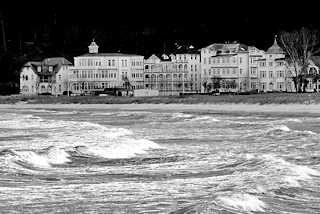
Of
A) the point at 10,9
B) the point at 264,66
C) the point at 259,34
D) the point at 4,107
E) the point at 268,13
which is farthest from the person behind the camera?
the point at 10,9

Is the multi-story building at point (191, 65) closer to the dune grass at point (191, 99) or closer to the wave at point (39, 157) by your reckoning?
the dune grass at point (191, 99)

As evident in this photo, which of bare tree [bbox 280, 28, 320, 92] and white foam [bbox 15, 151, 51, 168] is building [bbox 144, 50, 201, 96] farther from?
white foam [bbox 15, 151, 51, 168]

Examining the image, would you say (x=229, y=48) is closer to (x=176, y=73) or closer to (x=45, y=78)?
(x=176, y=73)

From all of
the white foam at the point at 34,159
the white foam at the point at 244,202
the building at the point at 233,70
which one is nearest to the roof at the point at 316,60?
the building at the point at 233,70

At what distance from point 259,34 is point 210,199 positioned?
444 ft

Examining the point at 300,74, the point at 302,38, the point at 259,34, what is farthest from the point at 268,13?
the point at 300,74

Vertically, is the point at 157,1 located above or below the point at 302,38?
above

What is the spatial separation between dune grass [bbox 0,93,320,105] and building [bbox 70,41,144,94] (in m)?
11.9

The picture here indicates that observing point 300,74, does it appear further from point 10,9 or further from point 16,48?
point 10,9

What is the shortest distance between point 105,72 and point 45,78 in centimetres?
999

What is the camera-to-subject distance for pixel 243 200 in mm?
15133

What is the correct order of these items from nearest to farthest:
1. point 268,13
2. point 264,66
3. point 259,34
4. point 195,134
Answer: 1. point 195,134
2. point 264,66
3. point 259,34
4. point 268,13

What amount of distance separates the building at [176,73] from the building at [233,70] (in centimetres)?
240

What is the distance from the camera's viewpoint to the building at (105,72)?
109 m
